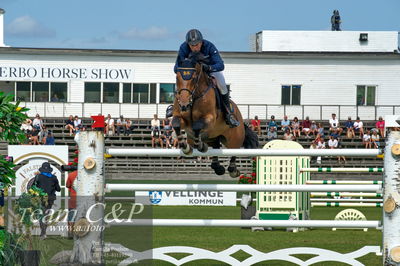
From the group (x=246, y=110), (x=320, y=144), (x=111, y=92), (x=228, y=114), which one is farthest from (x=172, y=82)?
(x=228, y=114)

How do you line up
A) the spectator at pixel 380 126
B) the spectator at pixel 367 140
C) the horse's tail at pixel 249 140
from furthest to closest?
1. the spectator at pixel 380 126
2. the spectator at pixel 367 140
3. the horse's tail at pixel 249 140

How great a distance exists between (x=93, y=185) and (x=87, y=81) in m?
34.2

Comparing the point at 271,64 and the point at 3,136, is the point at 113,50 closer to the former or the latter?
the point at 271,64

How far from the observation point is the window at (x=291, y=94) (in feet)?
132

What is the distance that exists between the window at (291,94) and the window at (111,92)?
27.3ft

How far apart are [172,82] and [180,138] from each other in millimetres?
32522

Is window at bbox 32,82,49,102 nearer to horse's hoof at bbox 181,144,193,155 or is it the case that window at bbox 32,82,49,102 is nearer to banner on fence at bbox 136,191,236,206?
banner on fence at bbox 136,191,236,206

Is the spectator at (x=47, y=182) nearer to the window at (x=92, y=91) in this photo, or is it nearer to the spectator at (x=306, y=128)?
the spectator at (x=306, y=128)

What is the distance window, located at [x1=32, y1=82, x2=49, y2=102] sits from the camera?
3919cm

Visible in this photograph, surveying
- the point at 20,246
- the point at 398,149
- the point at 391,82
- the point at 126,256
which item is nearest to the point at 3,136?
the point at 20,246

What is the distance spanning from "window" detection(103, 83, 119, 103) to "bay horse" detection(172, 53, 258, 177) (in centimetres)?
3087

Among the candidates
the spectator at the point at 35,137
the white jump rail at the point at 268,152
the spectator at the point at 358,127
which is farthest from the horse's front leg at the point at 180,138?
the spectator at the point at 358,127

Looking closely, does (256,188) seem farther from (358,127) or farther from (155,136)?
(358,127)

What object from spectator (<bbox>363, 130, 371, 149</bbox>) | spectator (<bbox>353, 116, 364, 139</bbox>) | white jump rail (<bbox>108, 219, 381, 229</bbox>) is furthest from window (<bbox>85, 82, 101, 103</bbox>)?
white jump rail (<bbox>108, 219, 381, 229</bbox>)
